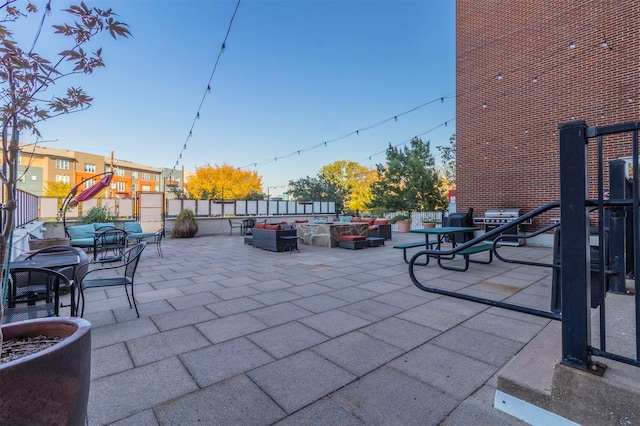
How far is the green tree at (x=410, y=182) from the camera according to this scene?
14922 millimetres

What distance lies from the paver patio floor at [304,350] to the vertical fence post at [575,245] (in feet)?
1.61

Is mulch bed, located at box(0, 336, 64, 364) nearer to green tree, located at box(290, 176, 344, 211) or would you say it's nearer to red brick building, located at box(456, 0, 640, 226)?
red brick building, located at box(456, 0, 640, 226)

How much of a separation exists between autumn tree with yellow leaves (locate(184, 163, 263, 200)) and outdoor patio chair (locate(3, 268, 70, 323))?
2315cm

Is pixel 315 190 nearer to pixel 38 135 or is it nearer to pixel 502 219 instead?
pixel 502 219

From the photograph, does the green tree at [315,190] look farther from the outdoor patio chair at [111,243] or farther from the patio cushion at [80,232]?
the outdoor patio chair at [111,243]

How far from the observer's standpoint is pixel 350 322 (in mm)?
2836

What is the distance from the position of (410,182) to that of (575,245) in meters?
14.2

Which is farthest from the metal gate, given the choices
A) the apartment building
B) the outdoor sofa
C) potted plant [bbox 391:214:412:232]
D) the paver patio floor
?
the apartment building

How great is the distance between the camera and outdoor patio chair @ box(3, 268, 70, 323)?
1978 mm

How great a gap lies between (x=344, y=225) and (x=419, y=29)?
7386 mm

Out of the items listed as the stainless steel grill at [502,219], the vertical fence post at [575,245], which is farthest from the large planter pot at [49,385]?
the stainless steel grill at [502,219]

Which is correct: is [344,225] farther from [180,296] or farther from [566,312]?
[566,312]

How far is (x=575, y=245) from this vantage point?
51.3 inches

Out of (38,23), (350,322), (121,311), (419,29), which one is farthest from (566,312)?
(419,29)
